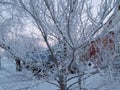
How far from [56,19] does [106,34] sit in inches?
49.1

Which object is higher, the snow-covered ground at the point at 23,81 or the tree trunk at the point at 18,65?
the tree trunk at the point at 18,65

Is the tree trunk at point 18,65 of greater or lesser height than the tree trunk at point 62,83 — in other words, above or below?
above

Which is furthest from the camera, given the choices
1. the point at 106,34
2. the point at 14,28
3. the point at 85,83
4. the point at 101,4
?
the point at 85,83

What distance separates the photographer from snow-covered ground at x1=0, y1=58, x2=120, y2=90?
6305 mm

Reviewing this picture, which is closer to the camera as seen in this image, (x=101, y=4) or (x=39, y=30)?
(x=101, y=4)

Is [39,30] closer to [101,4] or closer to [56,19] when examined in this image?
[56,19]

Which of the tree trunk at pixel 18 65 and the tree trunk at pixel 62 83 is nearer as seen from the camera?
the tree trunk at pixel 62 83

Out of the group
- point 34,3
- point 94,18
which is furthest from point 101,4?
point 34,3

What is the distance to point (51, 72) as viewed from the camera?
6168mm

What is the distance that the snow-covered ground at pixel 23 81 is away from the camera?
6305mm

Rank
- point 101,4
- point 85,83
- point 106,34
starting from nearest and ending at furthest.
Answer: point 101,4 < point 106,34 < point 85,83

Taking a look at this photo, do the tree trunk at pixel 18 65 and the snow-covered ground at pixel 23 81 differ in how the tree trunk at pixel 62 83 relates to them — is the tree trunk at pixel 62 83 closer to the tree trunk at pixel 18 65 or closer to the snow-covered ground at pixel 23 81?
the snow-covered ground at pixel 23 81

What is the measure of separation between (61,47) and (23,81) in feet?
4.30

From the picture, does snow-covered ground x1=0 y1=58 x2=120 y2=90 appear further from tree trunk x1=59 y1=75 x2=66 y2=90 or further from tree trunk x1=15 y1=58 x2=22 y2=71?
tree trunk x1=59 y1=75 x2=66 y2=90
